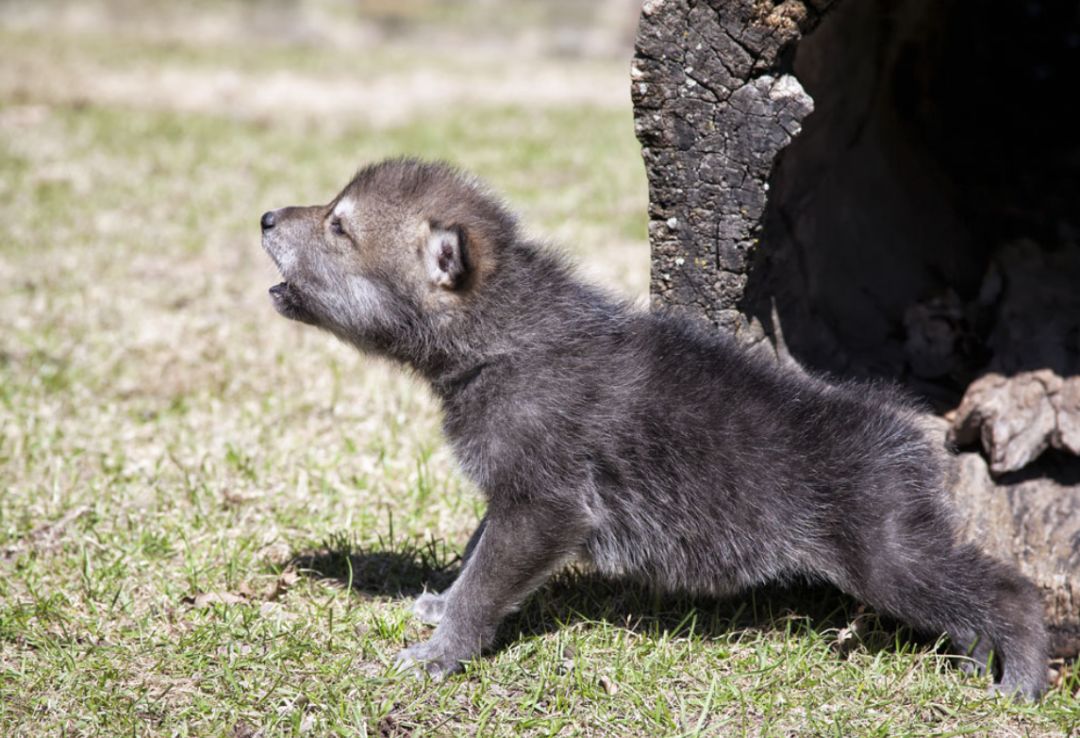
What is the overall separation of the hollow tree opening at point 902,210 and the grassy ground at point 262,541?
39.9 inches

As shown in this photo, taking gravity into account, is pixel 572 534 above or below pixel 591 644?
above

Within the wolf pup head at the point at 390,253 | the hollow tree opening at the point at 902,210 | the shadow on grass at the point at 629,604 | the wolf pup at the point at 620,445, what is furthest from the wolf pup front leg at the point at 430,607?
the hollow tree opening at the point at 902,210

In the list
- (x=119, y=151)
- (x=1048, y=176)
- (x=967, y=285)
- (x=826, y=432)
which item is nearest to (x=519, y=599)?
(x=826, y=432)

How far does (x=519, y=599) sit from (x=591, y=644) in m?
0.32

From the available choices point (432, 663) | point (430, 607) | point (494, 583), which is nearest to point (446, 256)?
point (494, 583)

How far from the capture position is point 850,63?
567 cm

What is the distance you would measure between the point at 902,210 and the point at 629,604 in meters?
3.14

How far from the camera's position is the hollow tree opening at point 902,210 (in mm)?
4023

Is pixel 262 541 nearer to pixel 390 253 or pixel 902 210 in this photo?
pixel 390 253

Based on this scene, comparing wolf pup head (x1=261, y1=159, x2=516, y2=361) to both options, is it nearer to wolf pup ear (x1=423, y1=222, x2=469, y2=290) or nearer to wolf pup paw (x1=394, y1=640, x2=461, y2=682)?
wolf pup ear (x1=423, y1=222, x2=469, y2=290)

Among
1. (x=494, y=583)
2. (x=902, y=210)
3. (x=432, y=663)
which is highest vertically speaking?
(x=902, y=210)

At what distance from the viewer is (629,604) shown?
4105 millimetres

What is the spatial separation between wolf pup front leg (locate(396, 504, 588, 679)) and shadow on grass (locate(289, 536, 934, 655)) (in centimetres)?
22

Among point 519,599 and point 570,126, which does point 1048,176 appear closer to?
point 519,599
